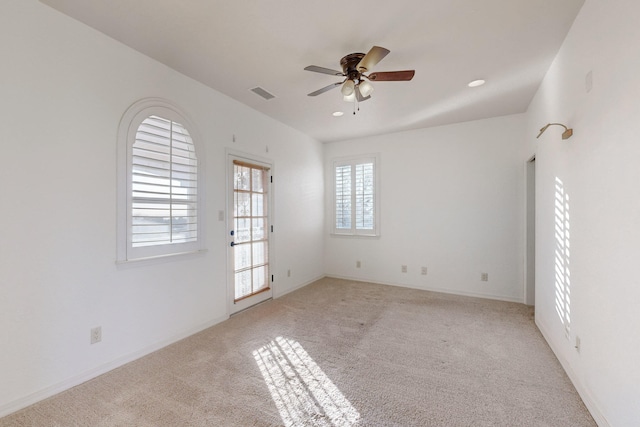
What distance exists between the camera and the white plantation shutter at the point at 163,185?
258 centimetres

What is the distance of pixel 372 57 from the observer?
2.14 metres

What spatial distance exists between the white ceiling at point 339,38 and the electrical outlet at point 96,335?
8.24 feet

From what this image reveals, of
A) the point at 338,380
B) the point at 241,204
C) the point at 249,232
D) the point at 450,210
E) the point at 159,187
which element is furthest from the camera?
the point at 450,210

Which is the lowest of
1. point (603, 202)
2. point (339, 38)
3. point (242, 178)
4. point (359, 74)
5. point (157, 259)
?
point (157, 259)

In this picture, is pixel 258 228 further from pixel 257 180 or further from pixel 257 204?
pixel 257 180

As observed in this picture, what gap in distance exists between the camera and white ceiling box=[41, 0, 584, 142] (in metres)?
2.02

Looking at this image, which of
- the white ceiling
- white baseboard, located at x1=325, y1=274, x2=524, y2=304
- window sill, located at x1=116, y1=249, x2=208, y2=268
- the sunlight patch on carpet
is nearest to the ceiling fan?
the white ceiling

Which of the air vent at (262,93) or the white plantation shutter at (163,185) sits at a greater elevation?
the air vent at (262,93)

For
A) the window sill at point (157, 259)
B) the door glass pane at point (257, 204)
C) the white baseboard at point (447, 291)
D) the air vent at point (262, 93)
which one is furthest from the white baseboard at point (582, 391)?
the air vent at point (262, 93)

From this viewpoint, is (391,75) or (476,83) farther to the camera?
(476,83)

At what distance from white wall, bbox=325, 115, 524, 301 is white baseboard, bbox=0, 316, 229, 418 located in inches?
138

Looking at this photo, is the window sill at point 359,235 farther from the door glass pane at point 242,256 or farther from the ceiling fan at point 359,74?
the ceiling fan at point 359,74

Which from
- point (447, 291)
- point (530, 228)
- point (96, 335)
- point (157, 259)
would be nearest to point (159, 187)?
point (157, 259)

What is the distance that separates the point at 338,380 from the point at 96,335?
80.8 inches
